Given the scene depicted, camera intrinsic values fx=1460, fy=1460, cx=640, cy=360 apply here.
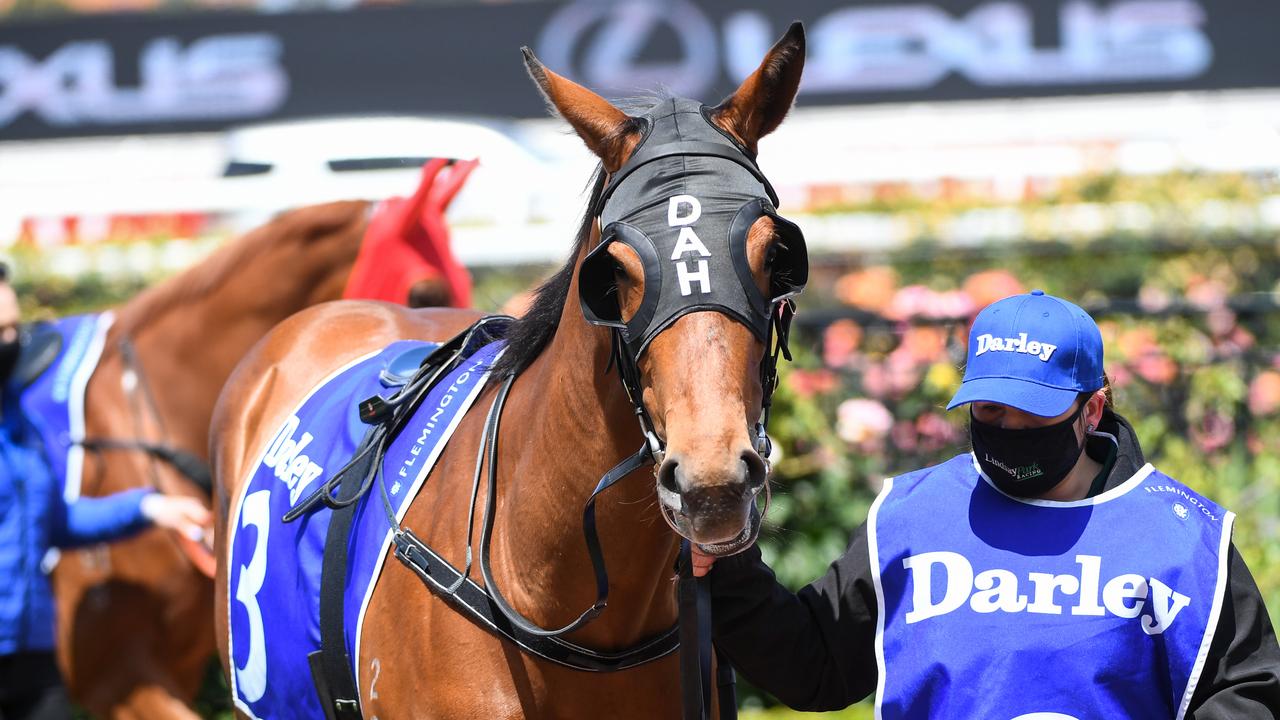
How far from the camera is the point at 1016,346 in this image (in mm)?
2314

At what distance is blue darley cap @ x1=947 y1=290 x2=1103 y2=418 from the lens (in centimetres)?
226

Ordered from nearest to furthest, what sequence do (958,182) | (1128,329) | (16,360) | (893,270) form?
(16,360)
(1128,329)
(893,270)
(958,182)

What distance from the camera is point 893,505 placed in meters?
2.48

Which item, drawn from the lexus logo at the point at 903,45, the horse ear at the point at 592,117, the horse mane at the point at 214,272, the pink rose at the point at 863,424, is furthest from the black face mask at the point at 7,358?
the lexus logo at the point at 903,45

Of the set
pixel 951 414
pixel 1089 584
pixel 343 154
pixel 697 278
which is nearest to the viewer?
pixel 697 278

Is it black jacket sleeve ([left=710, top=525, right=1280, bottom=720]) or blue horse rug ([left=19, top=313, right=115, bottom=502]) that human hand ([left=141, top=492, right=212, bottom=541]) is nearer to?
blue horse rug ([left=19, top=313, right=115, bottom=502])

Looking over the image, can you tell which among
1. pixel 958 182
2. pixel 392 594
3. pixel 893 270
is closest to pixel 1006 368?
pixel 392 594

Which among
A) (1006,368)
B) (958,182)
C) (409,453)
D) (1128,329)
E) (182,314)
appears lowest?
(958,182)

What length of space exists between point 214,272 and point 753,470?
3.44 m

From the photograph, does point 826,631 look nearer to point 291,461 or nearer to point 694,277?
point 694,277

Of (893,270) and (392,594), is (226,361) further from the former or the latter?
(893,270)

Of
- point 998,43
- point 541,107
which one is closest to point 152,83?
point 541,107

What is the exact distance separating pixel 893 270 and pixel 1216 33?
24.2ft

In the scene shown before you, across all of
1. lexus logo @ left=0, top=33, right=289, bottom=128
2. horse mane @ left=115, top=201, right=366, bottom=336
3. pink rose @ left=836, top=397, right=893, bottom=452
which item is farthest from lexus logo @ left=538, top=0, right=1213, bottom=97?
horse mane @ left=115, top=201, right=366, bottom=336
